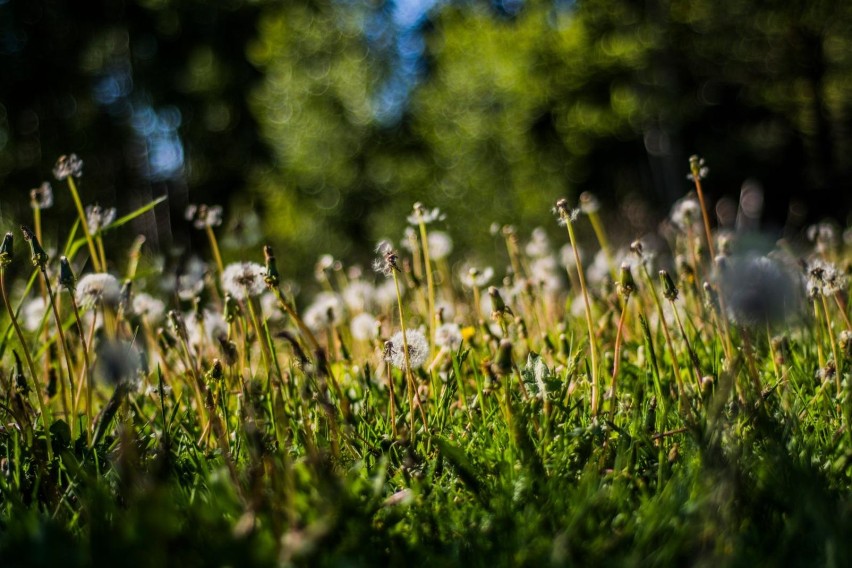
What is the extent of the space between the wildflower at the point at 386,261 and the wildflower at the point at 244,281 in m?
0.23

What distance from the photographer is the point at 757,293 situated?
4.30 ft

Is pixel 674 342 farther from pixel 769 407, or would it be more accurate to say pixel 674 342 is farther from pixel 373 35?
pixel 373 35

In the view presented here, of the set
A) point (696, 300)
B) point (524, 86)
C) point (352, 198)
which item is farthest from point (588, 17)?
point (696, 300)

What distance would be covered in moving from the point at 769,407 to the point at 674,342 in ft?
2.25

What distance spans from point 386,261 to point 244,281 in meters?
0.30

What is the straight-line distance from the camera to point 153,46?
20438 mm

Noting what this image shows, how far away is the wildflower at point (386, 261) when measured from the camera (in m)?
1.46

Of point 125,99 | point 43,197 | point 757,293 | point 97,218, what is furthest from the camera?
point 125,99

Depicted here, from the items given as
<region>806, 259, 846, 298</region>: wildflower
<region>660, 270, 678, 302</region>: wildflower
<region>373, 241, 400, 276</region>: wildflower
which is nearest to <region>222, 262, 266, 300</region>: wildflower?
<region>373, 241, 400, 276</region>: wildflower

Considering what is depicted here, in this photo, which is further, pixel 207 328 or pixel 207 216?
pixel 207 328

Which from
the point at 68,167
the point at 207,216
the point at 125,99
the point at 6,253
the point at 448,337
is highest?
the point at 125,99

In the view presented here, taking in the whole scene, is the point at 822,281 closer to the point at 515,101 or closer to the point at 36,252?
the point at 36,252

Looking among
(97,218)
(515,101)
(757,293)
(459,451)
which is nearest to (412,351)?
(459,451)

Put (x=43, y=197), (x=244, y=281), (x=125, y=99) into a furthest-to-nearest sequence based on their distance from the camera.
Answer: (x=125, y=99) → (x=43, y=197) → (x=244, y=281)
